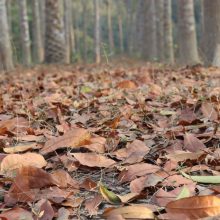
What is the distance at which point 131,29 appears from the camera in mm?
31281

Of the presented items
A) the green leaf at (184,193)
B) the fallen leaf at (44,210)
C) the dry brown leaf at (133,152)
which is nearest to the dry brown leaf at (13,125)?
the dry brown leaf at (133,152)

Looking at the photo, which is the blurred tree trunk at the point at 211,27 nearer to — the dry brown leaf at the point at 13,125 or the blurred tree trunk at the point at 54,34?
the dry brown leaf at the point at 13,125

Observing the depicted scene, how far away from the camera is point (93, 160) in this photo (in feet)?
6.29

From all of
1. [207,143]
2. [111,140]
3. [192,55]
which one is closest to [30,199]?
[111,140]

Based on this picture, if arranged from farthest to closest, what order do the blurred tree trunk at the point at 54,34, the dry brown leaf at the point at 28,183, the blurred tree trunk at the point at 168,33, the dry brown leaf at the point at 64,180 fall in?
the blurred tree trunk at the point at 168,33
the blurred tree trunk at the point at 54,34
the dry brown leaf at the point at 64,180
the dry brown leaf at the point at 28,183

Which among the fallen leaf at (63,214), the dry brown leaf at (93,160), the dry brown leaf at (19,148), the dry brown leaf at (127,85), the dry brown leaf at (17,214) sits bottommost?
the fallen leaf at (63,214)

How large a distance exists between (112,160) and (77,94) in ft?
7.35

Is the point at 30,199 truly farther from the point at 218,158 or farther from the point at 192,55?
the point at 192,55

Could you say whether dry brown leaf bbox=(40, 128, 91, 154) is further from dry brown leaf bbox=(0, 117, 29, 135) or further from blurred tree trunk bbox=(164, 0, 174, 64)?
blurred tree trunk bbox=(164, 0, 174, 64)

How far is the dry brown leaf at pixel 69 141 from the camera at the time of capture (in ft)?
6.82

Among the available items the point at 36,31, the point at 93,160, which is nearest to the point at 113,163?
the point at 93,160

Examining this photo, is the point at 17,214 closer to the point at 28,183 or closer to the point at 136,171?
the point at 28,183

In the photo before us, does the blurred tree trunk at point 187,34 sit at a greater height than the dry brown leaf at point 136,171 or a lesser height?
greater

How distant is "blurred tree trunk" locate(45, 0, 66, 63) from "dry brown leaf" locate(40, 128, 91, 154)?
11291mm
